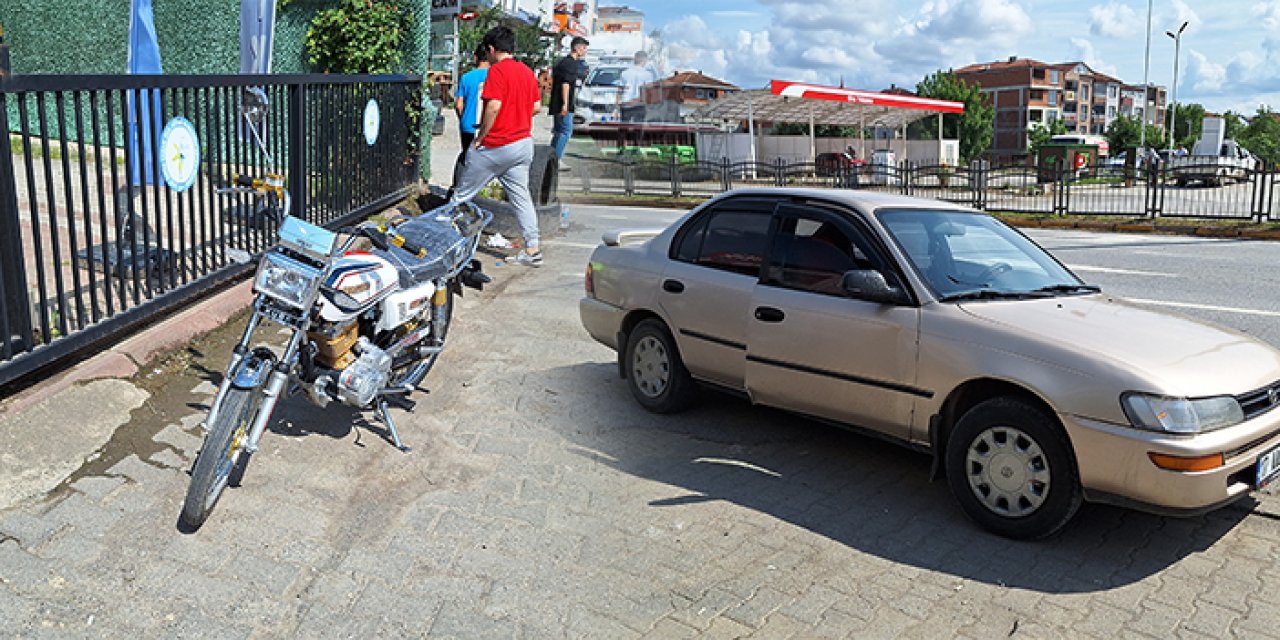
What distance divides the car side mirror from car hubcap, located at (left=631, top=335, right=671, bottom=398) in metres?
1.52

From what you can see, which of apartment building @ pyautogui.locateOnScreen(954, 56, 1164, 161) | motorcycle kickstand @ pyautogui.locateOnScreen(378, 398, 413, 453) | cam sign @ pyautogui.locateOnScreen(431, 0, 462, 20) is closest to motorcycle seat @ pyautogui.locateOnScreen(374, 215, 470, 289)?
motorcycle kickstand @ pyautogui.locateOnScreen(378, 398, 413, 453)

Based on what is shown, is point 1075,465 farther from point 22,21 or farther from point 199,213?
point 22,21

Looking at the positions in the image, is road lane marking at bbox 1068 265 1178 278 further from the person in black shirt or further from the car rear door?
the car rear door

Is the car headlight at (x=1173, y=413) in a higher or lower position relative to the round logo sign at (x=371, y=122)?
lower

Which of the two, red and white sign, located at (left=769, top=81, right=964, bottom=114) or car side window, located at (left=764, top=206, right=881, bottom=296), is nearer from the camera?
car side window, located at (left=764, top=206, right=881, bottom=296)

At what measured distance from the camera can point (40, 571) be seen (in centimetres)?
421

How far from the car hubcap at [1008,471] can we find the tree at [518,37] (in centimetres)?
3584

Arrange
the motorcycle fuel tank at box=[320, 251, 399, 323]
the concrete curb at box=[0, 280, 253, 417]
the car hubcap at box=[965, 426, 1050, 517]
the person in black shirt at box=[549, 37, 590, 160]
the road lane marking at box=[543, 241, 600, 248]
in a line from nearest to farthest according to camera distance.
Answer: the car hubcap at box=[965, 426, 1050, 517] → the motorcycle fuel tank at box=[320, 251, 399, 323] → the concrete curb at box=[0, 280, 253, 417] → the road lane marking at box=[543, 241, 600, 248] → the person in black shirt at box=[549, 37, 590, 160]

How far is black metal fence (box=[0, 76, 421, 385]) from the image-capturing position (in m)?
5.30

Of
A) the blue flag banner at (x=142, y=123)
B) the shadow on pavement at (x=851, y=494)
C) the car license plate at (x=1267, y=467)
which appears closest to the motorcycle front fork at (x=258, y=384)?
the shadow on pavement at (x=851, y=494)

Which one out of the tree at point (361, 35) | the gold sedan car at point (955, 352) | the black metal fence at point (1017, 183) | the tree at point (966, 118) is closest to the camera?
the gold sedan car at point (955, 352)

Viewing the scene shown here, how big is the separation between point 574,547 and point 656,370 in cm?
201

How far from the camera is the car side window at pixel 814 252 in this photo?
555 centimetres

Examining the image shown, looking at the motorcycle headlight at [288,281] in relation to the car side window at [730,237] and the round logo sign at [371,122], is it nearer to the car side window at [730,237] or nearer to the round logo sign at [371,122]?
the car side window at [730,237]
